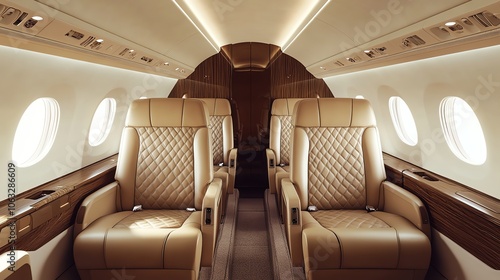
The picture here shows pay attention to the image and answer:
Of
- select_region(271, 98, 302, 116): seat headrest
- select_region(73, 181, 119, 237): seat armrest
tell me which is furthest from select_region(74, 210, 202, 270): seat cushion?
select_region(271, 98, 302, 116): seat headrest

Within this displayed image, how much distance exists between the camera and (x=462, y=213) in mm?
2055

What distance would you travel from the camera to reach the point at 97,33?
2.06 meters

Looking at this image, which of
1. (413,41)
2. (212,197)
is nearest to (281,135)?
(212,197)

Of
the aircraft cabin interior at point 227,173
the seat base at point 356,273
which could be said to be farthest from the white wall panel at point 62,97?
the seat base at point 356,273

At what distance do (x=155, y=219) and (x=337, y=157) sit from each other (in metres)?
1.60

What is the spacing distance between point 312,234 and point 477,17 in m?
1.51

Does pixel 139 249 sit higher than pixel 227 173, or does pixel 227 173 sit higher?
pixel 227 173

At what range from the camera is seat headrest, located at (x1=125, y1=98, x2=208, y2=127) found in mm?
2869

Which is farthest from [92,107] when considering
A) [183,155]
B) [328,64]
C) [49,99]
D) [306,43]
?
[328,64]

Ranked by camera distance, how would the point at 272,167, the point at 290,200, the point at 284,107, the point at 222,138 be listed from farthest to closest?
the point at 284,107 → the point at 222,138 → the point at 272,167 → the point at 290,200

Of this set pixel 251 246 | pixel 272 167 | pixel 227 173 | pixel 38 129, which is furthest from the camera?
pixel 272 167

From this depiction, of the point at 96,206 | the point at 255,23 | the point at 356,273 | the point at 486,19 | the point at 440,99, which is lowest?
the point at 356,273

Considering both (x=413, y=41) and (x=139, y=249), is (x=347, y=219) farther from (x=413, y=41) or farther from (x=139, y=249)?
(x=139, y=249)

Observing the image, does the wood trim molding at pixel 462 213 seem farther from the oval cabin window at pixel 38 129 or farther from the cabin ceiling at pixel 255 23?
the oval cabin window at pixel 38 129
